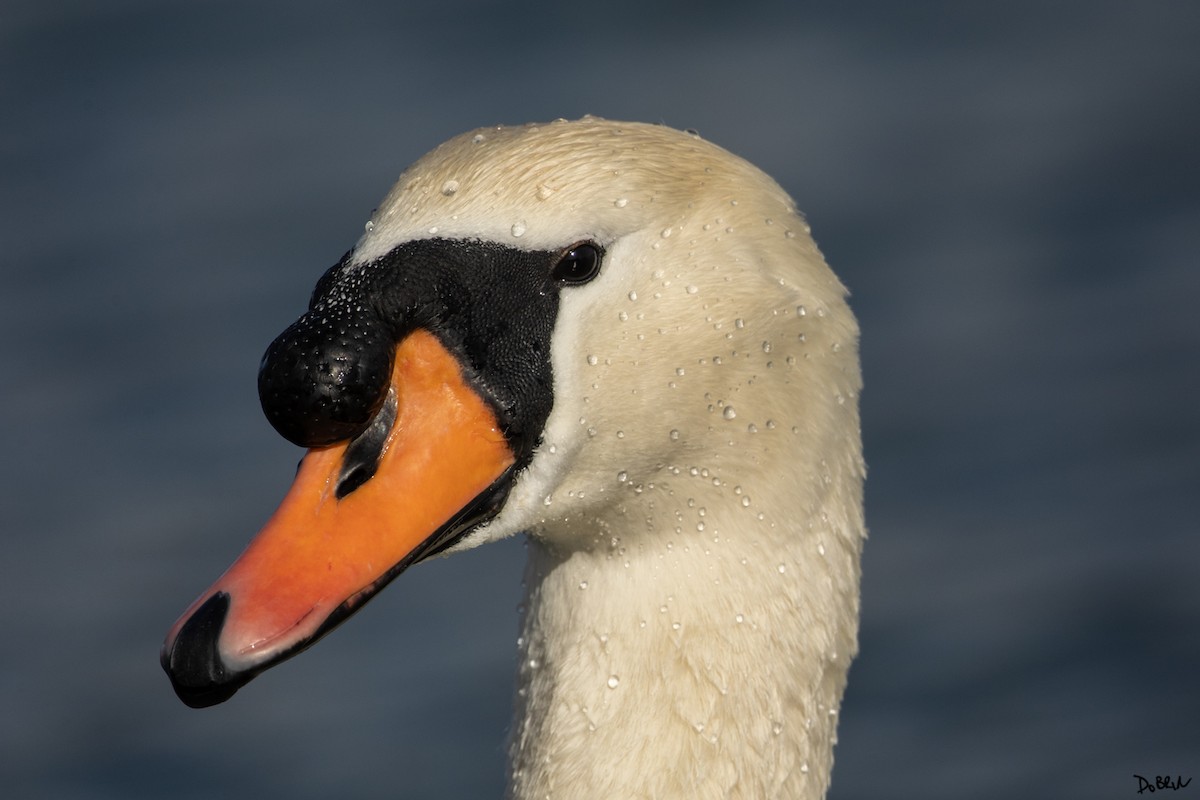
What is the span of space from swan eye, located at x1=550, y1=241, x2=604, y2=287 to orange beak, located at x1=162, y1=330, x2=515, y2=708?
10.5 inches

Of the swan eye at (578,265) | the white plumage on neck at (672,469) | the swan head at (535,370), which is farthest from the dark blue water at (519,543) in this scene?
the swan eye at (578,265)

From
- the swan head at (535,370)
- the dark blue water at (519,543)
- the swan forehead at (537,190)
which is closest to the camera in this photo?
the swan head at (535,370)

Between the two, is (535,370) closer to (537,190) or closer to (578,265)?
(578,265)

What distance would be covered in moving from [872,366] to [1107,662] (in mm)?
1626

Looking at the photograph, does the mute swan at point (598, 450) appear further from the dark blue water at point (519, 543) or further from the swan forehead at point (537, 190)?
the dark blue water at point (519, 543)

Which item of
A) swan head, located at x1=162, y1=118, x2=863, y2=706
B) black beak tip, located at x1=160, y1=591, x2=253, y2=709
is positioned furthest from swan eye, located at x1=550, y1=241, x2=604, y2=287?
black beak tip, located at x1=160, y1=591, x2=253, y2=709

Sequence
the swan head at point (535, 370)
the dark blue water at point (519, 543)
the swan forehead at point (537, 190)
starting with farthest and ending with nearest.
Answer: the dark blue water at point (519, 543) < the swan forehead at point (537, 190) < the swan head at point (535, 370)

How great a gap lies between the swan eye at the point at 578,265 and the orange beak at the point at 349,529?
266 millimetres

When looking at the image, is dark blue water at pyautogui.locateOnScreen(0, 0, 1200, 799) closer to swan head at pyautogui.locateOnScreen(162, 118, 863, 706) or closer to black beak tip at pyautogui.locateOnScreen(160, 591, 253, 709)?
swan head at pyautogui.locateOnScreen(162, 118, 863, 706)

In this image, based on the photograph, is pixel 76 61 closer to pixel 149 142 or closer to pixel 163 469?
pixel 149 142

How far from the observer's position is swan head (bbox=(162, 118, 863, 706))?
3.10 meters

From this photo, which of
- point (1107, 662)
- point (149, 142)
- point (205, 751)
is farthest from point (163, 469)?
point (1107, 662)

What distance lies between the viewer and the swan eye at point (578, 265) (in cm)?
334

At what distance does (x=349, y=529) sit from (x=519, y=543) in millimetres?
4963
